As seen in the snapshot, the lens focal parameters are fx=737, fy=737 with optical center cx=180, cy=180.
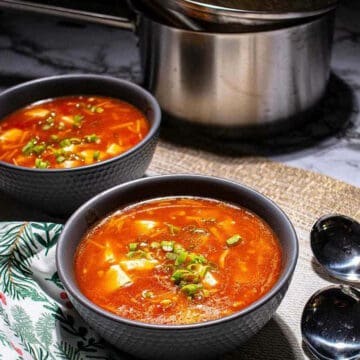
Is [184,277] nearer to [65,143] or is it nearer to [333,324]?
[333,324]

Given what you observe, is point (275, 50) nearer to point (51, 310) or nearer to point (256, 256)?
point (256, 256)

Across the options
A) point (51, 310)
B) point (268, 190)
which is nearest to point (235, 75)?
point (268, 190)

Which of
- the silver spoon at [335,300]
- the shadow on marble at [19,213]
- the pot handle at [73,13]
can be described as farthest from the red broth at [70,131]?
the silver spoon at [335,300]

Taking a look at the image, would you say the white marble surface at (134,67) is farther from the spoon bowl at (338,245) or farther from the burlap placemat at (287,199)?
the spoon bowl at (338,245)

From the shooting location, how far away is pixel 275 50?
5.63 feet

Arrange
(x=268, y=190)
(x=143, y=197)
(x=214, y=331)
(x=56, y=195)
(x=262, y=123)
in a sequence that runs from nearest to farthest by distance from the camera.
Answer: (x=214, y=331)
(x=143, y=197)
(x=56, y=195)
(x=268, y=190)
(x=262, y=123)

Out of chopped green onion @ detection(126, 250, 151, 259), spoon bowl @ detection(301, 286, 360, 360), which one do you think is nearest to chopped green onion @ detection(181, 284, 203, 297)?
chopped green onion @ detection(126, 250, 151, 259)

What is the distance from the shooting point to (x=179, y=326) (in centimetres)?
103

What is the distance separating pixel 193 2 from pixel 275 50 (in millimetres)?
222

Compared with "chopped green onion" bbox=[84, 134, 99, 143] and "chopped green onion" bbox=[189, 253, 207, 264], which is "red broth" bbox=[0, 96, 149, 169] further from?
"chopped green onion" bbox=[189, 253, 207, 264]

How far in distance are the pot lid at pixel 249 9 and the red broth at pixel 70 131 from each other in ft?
0.87

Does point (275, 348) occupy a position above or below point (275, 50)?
below

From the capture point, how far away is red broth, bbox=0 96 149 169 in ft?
5.02

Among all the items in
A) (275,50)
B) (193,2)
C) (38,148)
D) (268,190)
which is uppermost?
(193,2)
